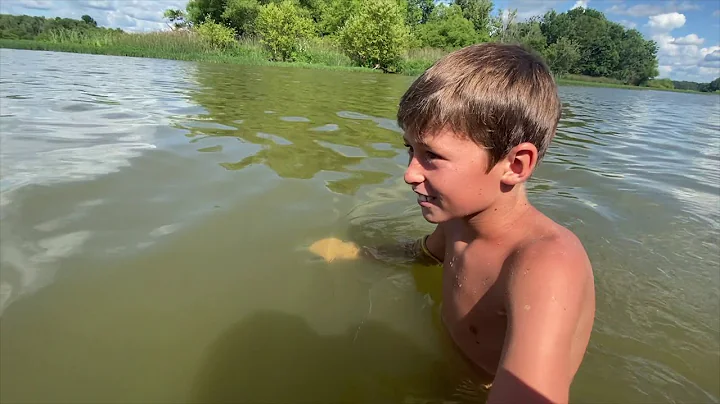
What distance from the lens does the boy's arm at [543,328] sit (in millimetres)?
1284

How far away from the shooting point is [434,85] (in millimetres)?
1596

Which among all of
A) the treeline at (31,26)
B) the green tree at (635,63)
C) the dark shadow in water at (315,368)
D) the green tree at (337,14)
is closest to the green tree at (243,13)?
the green tree at (337,14)

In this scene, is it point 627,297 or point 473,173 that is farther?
point 627,297

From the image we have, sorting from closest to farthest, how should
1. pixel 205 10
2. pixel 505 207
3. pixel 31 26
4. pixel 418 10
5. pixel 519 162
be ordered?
pixel 519 162 → pixel 505 207 → pixel 205 10 → pixel 418 10 → pixel 31 26

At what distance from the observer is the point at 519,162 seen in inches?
63.8

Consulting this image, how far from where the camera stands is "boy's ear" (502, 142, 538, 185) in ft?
5.23

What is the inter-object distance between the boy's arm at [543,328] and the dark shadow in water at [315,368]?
516 millimetres

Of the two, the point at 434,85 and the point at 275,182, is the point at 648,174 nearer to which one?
the point at 275,182

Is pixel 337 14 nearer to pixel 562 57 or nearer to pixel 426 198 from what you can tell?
pixel 562 57

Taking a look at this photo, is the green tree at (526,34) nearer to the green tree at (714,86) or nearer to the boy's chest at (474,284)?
the green tree at (714,86)

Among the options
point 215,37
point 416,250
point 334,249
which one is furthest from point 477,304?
point 215,37

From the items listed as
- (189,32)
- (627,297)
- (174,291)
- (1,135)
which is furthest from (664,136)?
(189,32)

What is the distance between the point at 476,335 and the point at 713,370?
1.28m

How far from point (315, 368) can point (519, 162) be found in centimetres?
114
